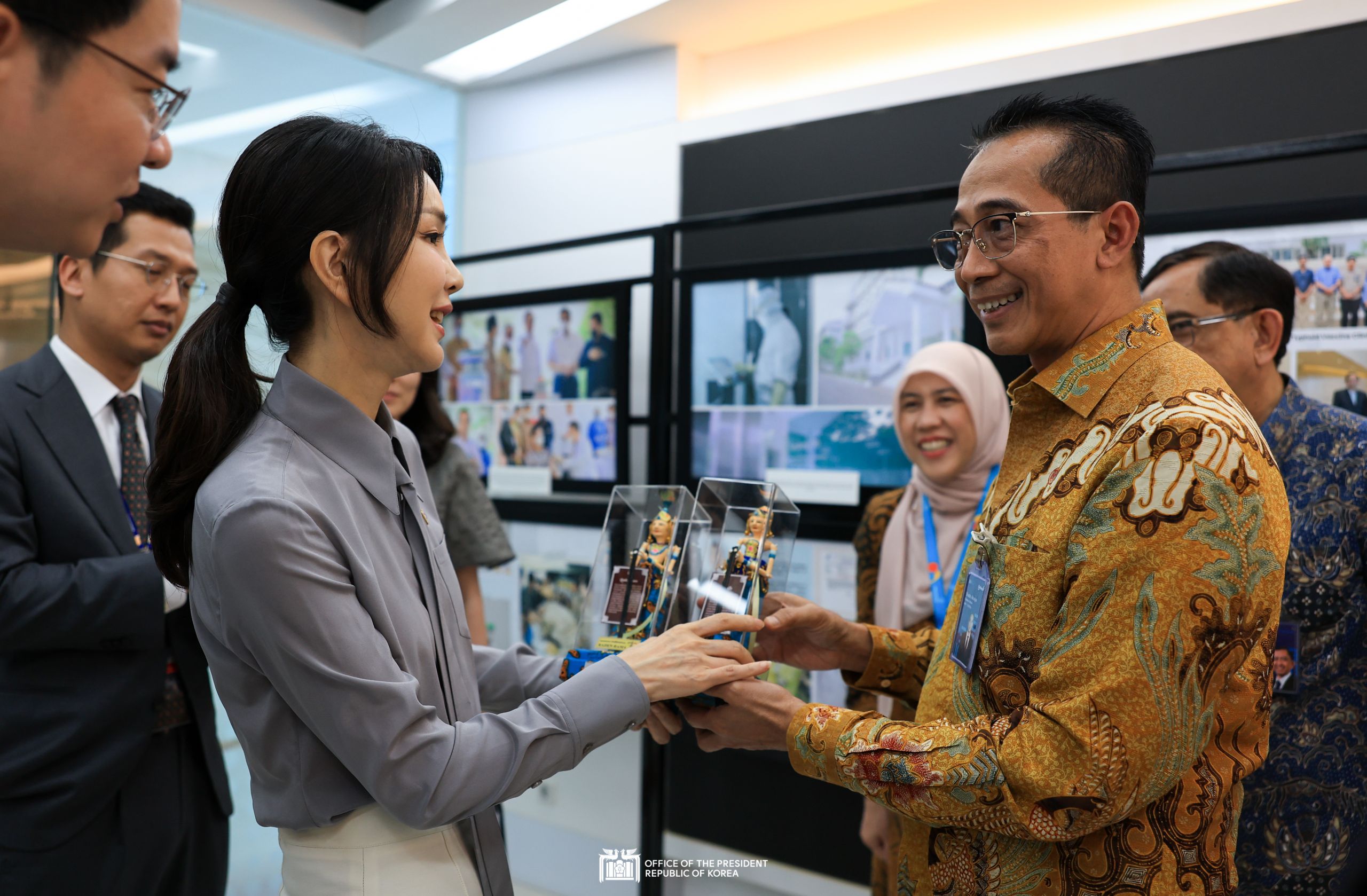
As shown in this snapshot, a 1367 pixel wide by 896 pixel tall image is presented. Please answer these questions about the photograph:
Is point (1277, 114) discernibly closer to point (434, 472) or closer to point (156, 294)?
point (434, 472)

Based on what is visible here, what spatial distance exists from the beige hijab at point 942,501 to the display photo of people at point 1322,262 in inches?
28.2

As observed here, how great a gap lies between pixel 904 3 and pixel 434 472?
2638mm

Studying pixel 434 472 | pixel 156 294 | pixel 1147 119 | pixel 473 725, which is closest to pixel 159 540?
pixel 473 725

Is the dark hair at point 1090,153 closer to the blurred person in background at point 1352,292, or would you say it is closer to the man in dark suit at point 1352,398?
the blurred person in background at point 1352,292

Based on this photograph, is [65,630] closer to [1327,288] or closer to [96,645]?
[96,645]

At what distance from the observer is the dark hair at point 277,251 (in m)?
1.37

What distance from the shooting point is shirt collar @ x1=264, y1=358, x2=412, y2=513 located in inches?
55.1

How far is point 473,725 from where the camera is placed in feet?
4.38

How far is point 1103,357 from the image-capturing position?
4.56ft

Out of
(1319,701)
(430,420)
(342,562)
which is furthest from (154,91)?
(1319,701)

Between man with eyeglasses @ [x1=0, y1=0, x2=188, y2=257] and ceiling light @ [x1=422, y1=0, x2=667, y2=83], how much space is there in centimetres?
310

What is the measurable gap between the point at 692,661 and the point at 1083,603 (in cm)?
63

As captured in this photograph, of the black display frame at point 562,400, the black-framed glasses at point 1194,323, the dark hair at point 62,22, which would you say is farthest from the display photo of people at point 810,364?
the dark hair at point 62,22

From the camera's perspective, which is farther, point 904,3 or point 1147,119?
point 904,3
